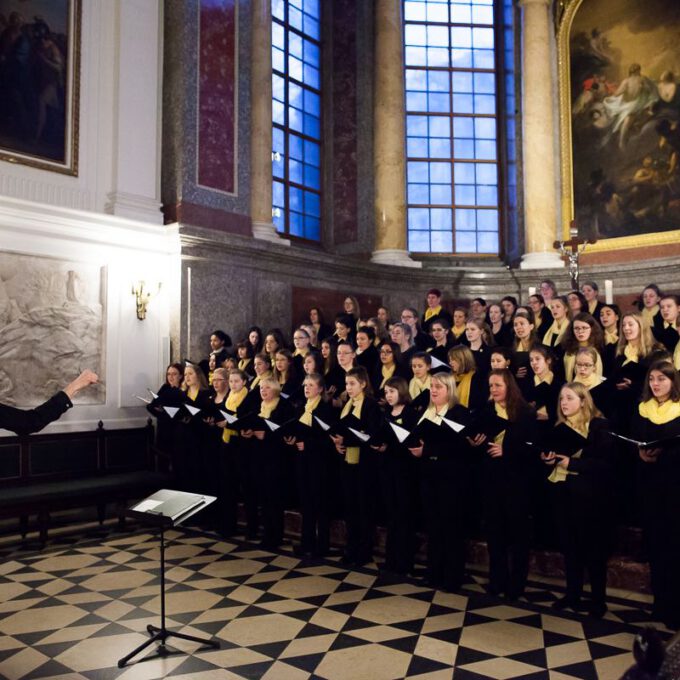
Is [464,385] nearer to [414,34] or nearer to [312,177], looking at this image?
[312,177]

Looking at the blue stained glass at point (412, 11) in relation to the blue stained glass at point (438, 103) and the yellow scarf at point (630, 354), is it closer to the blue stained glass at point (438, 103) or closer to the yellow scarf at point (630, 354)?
the blue stained glass at point (438, 103)

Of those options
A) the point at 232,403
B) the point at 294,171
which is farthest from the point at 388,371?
the point at 294,171

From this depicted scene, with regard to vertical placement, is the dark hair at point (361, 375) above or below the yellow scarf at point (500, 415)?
above

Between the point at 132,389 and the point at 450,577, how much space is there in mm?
5192

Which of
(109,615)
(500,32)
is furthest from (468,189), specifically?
(109,615)

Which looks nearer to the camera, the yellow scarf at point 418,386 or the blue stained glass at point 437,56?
the yellow scarf at point 418,386

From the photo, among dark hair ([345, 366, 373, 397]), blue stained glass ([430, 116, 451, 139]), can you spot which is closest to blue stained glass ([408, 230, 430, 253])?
blue stained glass ([430, 116, 451, 139])

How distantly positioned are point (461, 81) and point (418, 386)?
382 inches

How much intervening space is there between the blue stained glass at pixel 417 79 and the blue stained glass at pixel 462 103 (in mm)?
665

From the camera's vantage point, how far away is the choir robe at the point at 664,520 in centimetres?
458

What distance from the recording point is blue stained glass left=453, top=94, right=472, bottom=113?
1444 cm

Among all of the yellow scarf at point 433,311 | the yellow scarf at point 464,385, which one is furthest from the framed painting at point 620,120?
the yellow scarf at point 464,385

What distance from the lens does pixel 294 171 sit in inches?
519

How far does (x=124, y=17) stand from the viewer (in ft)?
31.2
